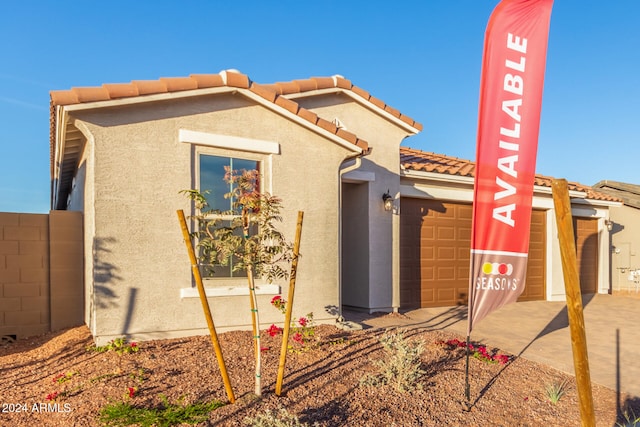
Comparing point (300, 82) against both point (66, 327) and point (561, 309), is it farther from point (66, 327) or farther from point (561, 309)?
point (561, 309)

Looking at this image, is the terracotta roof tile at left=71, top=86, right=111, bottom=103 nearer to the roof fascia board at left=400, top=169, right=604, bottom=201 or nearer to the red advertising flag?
the red advertising flag

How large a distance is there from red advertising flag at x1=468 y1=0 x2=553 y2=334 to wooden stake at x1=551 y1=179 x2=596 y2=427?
Result: 1.84 metres

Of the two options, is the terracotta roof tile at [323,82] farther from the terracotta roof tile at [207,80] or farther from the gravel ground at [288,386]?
the gravel ground at [288,386]

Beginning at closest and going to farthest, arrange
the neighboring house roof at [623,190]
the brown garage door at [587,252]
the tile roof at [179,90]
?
1. the tile roof at [179,90]
2. the brown garage door at [587,252]
3. the neighboring house roof at [623,190]

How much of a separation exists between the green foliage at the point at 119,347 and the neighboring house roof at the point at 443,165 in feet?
21.5

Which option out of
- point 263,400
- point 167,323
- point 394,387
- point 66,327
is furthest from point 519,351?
point 66,327

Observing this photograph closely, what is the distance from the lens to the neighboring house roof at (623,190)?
1421cm

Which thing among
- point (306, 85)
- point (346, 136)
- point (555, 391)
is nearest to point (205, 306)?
point (555, 391)

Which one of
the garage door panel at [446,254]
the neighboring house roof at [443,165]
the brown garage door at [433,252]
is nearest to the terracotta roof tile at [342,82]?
the neighboring house roof at [443,165]

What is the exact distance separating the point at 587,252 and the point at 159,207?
12635 mm

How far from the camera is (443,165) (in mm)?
11500

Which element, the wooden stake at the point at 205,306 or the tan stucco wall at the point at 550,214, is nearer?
the wooden stake at the point at 205,306

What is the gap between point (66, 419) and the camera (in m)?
3.85

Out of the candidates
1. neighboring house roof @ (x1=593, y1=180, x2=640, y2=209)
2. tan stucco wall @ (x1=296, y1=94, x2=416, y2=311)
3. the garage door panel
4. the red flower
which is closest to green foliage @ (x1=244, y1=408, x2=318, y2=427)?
the red flower
